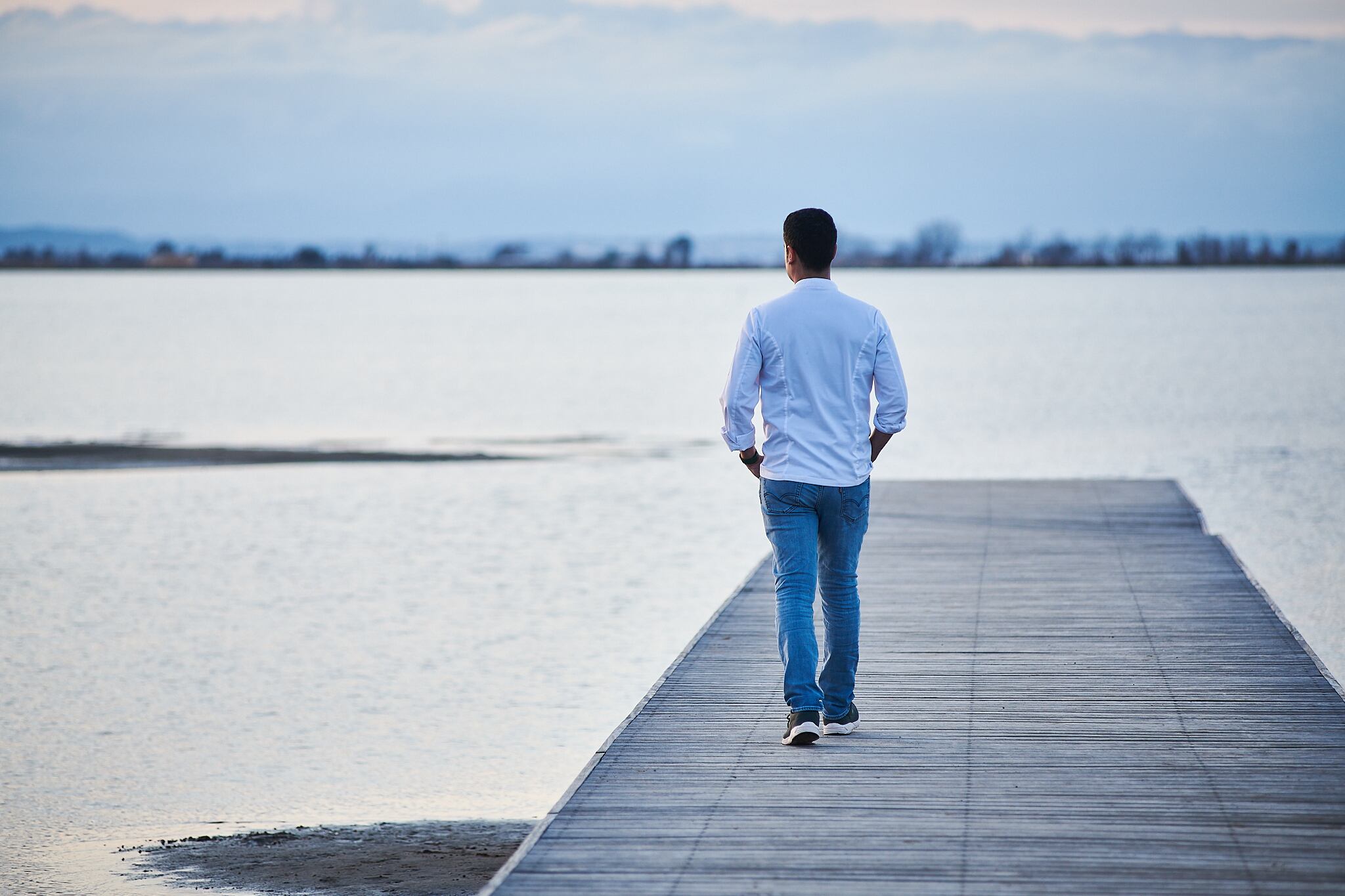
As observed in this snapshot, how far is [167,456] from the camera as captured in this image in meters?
24.3

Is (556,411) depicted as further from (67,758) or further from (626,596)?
(67,758)

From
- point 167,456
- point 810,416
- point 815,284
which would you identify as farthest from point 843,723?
point 167,456

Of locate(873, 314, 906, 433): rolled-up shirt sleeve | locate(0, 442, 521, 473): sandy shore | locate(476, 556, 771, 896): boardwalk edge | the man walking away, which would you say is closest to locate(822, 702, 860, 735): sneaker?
the man walking away

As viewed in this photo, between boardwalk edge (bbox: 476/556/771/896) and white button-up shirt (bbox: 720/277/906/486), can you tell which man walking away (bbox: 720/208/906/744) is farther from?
boardwalk edge (bbox: 476/556/771/896)

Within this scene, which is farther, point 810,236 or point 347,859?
point 347,859

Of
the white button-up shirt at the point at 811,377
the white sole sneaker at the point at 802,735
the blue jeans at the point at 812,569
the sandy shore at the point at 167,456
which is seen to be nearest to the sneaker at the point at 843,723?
the white sole sneaker at the point at 802,735

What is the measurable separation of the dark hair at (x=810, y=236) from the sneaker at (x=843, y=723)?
62.3 inches

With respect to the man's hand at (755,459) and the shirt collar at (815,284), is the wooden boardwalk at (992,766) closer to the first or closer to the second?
the man's hand at (755,459)

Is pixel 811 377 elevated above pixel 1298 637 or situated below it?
above

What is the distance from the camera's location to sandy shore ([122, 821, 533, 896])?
629 centimetres

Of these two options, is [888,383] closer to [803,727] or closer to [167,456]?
[803,727]

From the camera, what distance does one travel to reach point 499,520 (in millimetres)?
17266

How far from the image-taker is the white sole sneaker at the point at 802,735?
5199 mm

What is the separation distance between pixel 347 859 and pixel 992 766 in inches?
122
